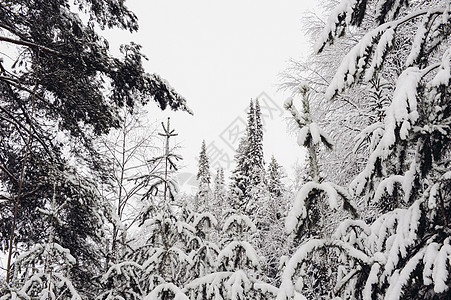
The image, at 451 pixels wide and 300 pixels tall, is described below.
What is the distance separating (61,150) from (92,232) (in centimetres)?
156

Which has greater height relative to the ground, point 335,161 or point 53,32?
point 53,32

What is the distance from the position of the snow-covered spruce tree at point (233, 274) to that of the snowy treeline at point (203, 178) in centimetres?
2

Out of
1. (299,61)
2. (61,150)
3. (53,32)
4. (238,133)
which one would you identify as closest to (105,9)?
(53,32)

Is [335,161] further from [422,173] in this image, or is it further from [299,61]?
[422,173]

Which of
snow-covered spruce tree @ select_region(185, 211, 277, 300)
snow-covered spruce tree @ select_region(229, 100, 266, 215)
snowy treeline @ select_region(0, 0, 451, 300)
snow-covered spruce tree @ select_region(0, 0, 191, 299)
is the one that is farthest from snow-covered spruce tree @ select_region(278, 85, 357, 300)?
snow-covered spruce tree @ select_region(229, 100, 266, 215)

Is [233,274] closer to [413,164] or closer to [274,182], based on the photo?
[413,164]

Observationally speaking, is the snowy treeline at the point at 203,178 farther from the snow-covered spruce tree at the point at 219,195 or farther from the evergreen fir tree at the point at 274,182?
the snow-covered spruce tree at the point at 219,195

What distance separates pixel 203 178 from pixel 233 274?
3.01 m

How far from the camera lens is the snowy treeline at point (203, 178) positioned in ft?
7.57

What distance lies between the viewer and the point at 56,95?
17.6 feet

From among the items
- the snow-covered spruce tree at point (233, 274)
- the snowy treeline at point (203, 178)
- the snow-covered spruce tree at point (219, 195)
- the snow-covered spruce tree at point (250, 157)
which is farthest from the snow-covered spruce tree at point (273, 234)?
the snow-covered spruce tree at point (233, 274)

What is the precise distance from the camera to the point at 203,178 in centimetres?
653

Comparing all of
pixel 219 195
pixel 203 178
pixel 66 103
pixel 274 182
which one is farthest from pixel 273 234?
pixel 219 195

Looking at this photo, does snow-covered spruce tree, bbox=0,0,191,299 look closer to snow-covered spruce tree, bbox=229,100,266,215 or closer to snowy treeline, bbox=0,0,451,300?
snowy treeline, bbox=0,0,451,300
